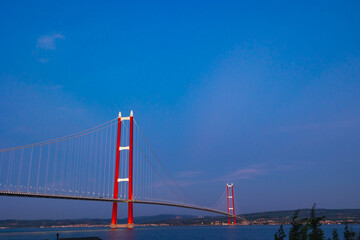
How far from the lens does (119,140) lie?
161ft

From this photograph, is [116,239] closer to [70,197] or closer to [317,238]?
[70,197]

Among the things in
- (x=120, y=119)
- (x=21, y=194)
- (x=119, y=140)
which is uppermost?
(x=120, y=119)

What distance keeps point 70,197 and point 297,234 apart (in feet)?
84.1

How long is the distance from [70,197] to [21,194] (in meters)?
5.88

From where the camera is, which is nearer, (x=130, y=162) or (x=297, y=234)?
(x=297, y=234)

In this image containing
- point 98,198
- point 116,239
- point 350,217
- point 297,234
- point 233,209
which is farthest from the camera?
point 350,217

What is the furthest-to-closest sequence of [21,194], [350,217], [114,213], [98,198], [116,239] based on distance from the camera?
1. [350,217]
2. [114,213]
3. [98,198]
4. [116,239]
5. [21,194]

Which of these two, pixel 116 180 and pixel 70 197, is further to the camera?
pixel 116 180

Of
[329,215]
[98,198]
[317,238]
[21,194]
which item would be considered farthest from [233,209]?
[317,238]

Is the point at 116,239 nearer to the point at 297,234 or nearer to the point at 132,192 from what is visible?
the point at 132,192

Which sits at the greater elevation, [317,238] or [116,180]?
[116,180]

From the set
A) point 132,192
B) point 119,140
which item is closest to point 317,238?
point 132,192

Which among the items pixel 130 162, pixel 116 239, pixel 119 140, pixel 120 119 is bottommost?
pixel 116 239

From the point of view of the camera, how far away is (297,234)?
15.4m
